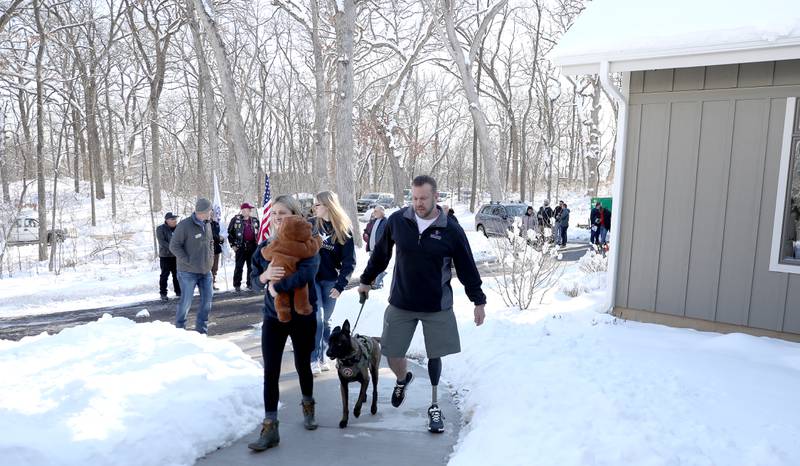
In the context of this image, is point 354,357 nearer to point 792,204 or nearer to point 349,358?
point 349,358

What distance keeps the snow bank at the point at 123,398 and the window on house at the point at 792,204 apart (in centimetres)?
597

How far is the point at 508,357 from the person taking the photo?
5.79 meters

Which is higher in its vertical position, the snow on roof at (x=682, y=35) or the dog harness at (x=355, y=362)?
the snow on roof at (x=682, y=35)

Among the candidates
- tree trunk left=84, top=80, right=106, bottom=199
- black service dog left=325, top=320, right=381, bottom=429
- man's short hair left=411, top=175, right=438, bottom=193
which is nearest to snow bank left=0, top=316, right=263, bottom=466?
black service dog left=325, top=320, right=381, bottom=429

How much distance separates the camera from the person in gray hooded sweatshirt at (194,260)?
7.26 m

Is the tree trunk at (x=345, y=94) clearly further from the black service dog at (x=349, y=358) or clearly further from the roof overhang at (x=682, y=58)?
the black service dog at (x=349, y=358)

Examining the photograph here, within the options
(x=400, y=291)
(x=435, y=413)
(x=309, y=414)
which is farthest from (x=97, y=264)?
(x=435, y=413)

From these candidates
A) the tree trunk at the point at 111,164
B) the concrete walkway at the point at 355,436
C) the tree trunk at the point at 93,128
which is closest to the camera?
the concrete walkway at the point at 355,436

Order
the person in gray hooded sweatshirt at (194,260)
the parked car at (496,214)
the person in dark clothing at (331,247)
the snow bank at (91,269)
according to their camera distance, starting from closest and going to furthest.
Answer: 1. the person in dark clothing at (331,247)
2. the person in gray hooded sweatshirt at (194,260)
3. the snow bank at (91,269)
4. the parked car at (496,214)

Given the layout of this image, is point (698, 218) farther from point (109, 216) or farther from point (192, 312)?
point (109, 216)

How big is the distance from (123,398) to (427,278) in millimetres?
2586

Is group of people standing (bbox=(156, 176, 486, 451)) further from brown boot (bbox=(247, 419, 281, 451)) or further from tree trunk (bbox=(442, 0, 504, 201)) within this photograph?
tree trunk (bbox=(442, 0, 504, 201))

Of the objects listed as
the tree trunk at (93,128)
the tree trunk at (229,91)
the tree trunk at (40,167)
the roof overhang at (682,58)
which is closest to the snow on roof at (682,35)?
the roof overhang at (682,58)

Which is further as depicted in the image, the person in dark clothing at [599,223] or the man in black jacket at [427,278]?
the person in dark clothing at [599,223]
